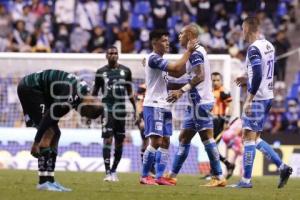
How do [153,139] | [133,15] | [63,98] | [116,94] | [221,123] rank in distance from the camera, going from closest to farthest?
[63,98]
[153,139]
[116,94]
[221,123]
[133,15]

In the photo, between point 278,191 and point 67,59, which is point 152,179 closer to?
point 278,191

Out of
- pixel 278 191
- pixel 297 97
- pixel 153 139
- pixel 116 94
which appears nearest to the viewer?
pixel 278 191

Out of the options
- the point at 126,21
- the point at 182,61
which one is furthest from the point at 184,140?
the point at 126,21

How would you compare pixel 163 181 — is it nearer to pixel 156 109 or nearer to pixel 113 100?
pixel 156 109

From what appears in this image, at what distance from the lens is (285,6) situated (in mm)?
32031

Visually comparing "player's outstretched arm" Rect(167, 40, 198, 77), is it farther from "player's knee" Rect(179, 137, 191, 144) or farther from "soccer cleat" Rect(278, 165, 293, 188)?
"soccer cleat" Rect(278, 165, 293, 188)

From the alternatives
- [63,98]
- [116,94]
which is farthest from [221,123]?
[63,98]

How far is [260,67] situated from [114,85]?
4.40m

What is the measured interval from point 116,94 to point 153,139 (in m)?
3.05

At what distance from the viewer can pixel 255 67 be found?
15.0 m

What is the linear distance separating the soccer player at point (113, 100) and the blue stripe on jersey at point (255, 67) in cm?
399

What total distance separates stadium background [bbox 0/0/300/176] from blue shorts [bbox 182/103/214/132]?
657 centimetres

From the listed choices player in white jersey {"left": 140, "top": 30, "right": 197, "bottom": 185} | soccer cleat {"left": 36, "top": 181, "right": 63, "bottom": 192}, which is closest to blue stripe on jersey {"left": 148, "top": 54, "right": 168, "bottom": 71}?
player in white jersey {"left": 140, "top": 30, "right": 197, "bottom": 185}

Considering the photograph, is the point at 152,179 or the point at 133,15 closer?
the point at 152,179
